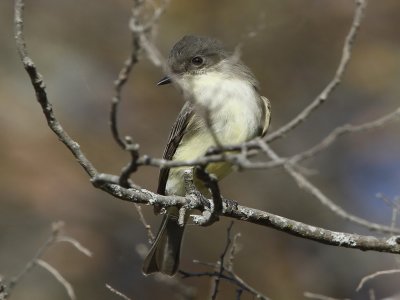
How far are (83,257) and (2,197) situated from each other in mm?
863

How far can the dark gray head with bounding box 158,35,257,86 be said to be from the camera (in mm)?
5188

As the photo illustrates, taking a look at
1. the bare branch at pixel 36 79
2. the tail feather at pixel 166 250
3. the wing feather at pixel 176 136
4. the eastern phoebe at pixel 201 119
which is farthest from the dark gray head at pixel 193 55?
the bare branch at pixel 36 79

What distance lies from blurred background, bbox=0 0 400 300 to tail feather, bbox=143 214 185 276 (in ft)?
4.61

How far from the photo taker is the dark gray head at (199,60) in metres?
5.19

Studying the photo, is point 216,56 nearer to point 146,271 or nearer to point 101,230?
point 146,271

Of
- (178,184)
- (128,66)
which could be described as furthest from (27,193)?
(128,66)

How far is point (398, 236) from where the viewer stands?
3.59 m

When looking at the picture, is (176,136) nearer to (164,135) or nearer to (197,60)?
(197,60)

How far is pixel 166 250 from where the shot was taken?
16.8 ft

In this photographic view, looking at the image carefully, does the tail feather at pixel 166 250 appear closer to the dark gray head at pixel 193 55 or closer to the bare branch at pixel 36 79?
the dark gray head at pixel 193 55

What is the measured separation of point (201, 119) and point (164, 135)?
87.9 inches

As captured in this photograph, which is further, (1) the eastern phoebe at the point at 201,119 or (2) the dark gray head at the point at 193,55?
(2) the dark gray head at the point at 193,55

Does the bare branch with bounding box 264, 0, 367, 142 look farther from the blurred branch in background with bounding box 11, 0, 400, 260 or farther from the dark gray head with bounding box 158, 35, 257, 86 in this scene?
the dark gray head with bounding box 158, 35, 257, 86

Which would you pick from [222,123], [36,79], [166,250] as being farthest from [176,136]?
[36,79]
